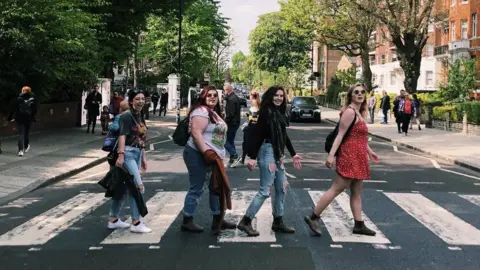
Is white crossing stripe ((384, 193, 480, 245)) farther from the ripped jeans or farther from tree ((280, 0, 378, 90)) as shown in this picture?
tree ((280, 0, 378, 90))

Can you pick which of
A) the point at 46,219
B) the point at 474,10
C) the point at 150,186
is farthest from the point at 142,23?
the point at 474,10

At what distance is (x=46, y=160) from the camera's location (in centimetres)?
1337

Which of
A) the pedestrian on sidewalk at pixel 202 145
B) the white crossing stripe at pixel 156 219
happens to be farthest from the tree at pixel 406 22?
the pedestrian on sidewalk at pixel 202 145

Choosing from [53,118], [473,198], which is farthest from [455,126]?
[53,118]

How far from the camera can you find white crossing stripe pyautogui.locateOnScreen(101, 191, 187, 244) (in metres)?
6.41

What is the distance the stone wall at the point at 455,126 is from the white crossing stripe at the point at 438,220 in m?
14.8

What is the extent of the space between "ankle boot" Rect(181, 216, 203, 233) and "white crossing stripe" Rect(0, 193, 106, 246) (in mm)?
1526

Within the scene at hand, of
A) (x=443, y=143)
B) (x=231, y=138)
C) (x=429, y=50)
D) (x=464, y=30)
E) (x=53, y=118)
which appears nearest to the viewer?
(x=231, y=138)

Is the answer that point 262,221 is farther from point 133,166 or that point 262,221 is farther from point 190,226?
point 133,166

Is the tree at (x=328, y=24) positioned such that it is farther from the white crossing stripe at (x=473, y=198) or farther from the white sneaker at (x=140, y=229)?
the white sneaker at (x=140, y=229)

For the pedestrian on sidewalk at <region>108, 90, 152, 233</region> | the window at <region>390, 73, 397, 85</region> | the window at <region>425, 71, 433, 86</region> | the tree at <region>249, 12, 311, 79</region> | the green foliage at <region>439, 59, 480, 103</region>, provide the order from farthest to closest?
the tree at <region>249, 12, 311, 79</region> → the window at <region>390, 73, 397, 85</region> → the window at <region>425, 71, 433, 86</region> → the green foliage at <region>439, 59, 480, 103</region> → the pedestrian on sidewalk at <region>108, 90, 152, 233</region>

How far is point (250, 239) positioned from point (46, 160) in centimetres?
843

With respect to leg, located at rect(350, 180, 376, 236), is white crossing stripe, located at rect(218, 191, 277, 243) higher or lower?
lower

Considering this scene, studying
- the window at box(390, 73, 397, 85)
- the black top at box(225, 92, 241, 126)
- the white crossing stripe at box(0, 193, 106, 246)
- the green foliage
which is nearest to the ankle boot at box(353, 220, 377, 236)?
the white crossing stripe at box(0, 193, 106, 246)
